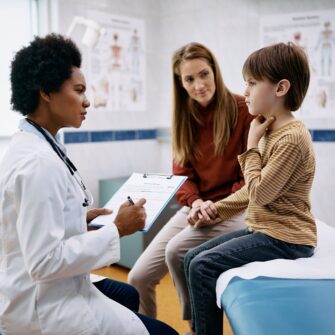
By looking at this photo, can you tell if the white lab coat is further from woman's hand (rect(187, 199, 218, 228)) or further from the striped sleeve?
woman's hand (rect(187, 199, 218, 228))

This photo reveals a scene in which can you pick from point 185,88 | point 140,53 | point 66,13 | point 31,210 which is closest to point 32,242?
point 31,210

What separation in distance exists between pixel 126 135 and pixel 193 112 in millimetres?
1616

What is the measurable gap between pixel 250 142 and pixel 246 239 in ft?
1.05

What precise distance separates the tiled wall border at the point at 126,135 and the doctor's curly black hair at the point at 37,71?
1938mm

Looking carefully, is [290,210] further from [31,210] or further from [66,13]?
[66,13]

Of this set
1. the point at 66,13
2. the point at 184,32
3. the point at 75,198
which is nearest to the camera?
the point at 75,198

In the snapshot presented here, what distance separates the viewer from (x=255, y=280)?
1347mm

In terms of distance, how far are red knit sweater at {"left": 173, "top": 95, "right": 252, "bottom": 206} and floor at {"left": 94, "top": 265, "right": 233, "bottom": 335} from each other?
0.77 m

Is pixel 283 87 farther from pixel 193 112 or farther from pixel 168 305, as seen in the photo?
pixel 168 305

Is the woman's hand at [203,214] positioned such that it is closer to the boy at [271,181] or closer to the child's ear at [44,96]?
the boy at [271,181]

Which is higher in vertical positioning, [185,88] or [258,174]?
[185,88]

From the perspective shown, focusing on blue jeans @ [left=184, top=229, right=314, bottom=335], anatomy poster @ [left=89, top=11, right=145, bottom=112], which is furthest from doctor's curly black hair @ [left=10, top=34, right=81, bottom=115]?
anatomy poster @ [left=89, top=11, right=145, bottom=112]

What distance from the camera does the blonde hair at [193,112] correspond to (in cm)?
192

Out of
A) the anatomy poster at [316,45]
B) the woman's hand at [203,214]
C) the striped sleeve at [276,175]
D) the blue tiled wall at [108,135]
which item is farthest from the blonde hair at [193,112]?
the blue tiled wall at [108,135]
